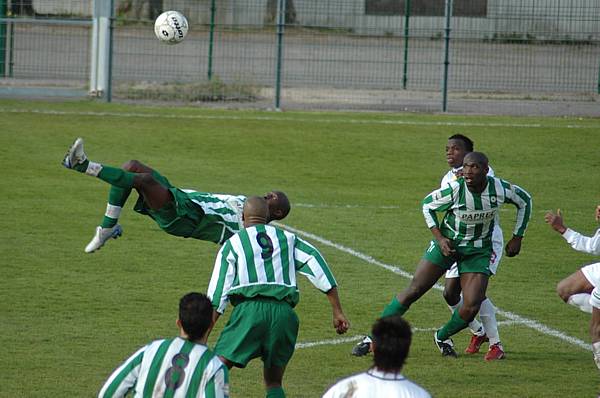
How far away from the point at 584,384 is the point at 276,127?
14793 millimetres

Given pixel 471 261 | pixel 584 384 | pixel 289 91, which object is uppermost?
pixel 289 91

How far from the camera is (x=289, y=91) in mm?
27844

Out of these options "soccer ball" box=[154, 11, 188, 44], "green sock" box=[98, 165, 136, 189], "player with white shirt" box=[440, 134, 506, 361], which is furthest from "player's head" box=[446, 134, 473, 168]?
"soccer ball" box=[154, 11, 188, 44]

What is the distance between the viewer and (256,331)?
7.68 meters

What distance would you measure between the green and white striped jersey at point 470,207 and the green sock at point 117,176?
2.72 m

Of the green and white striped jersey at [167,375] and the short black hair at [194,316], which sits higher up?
the short black hair at [194,316]

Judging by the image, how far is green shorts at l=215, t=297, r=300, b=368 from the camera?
25.1 ft

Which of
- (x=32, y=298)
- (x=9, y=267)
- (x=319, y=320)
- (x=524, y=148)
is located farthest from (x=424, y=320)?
(x=524, y=148)

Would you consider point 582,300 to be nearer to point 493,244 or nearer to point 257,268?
point 493,244

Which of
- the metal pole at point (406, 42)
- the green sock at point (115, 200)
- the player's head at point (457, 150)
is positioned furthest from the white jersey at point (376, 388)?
the metal pole at point (406, 42)

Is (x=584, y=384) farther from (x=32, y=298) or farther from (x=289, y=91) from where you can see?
(x=289, y=91)

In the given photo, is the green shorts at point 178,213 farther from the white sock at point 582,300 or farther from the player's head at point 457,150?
the white sock at point 582,300

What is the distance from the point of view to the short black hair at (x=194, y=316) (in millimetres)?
6141

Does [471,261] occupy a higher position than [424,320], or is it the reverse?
[471,261]
